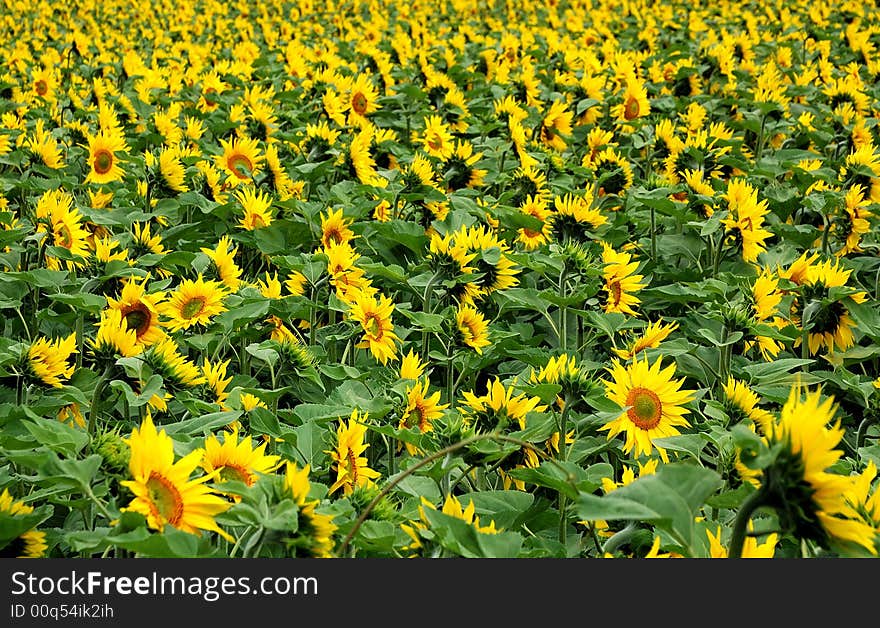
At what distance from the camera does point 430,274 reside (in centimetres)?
249

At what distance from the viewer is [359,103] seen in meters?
4.43

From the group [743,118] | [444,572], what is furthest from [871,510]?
[743,118]

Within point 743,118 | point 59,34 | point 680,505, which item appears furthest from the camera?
point 59,34

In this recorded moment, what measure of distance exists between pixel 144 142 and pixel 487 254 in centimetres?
224

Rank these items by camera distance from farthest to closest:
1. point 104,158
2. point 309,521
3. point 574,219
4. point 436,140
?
point 436,140
point 104,158
point 574,219
point 309,521

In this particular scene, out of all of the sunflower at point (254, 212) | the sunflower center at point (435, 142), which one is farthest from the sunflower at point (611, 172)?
the sunflower at point (254, 212)

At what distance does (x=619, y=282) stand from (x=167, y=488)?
1585mm

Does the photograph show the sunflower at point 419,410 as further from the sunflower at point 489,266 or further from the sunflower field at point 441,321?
the sunflower at point 489,266

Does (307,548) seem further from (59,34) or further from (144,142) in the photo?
(59,34)

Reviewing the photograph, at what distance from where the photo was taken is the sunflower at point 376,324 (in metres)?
2.29

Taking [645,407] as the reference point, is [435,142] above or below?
above

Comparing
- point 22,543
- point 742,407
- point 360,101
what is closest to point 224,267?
point 22,543

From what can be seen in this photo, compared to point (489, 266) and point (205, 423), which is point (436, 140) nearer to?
point (489, 266)

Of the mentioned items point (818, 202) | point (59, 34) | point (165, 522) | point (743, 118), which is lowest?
point (165, 522)
